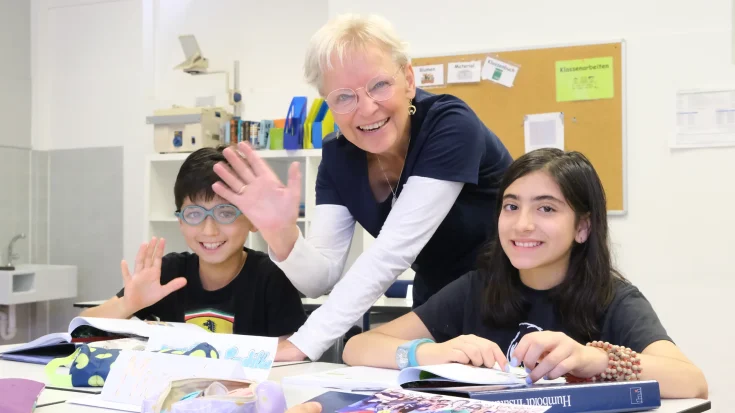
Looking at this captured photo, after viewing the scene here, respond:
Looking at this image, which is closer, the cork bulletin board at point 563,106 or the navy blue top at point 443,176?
the navy blue top at point 443,176

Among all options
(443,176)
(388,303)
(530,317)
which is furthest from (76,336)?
(388,303)

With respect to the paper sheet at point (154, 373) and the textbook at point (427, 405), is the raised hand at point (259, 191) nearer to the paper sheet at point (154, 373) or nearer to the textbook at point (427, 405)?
the paper sheet at point (154, 373)

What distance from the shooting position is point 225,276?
1939 mm

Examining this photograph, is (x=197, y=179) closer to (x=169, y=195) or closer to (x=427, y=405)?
(x=427, y=405)

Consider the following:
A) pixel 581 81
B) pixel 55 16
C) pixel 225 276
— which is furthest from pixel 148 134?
pixel 225 276

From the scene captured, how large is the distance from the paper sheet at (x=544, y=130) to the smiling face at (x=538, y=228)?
1984 mm

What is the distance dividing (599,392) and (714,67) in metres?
2.72

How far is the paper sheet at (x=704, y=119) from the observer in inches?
126

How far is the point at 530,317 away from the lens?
4.80 ft

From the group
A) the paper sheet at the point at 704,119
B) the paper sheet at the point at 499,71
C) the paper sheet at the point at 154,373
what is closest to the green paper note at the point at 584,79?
the paper sheet at the point at 499,71

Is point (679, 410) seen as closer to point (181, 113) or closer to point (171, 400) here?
point (171, 400)

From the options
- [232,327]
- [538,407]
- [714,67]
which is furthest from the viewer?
[714,67]

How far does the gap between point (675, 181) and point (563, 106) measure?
60 centimetres

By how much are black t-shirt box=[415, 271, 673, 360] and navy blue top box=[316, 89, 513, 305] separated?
0.14 m
